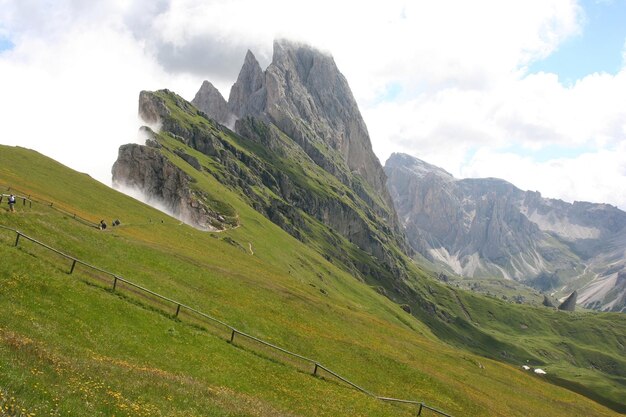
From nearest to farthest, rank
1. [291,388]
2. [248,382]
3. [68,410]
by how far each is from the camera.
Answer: [68,410]
[248,382]
[291,388]

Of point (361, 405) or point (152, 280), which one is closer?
point (361, 405)

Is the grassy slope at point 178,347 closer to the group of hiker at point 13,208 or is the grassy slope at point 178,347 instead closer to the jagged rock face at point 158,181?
the group of hiker at point 13,208

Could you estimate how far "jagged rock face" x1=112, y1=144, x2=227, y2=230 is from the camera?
478 ft

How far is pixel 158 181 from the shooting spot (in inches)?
5960

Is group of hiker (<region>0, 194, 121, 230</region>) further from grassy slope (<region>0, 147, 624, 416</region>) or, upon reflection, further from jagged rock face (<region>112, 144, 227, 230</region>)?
jagged rock face (<region>112, 144, 227, 230</region>)

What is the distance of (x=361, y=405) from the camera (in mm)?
39219

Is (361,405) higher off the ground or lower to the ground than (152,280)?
lower

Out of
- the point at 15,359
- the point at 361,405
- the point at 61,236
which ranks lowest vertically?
the point at 361,405

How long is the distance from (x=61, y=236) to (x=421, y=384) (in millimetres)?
44287

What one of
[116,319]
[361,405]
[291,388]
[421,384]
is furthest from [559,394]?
[116,319]

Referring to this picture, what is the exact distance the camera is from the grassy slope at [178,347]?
2144cm

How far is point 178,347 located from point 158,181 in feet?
408

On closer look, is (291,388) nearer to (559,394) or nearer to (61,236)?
(61,236)

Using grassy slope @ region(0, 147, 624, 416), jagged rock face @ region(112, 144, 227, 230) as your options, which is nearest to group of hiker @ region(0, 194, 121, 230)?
grassy slope @ region(0, 147, 624, 416)
